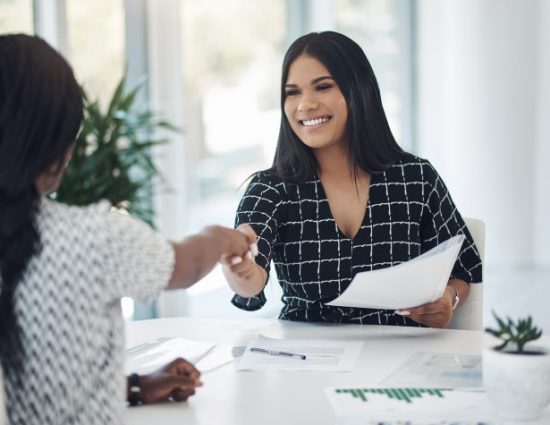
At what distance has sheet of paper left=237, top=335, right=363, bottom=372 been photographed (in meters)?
1.69

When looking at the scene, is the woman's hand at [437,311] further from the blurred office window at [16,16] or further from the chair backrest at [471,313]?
the blurred office window at [16,16]

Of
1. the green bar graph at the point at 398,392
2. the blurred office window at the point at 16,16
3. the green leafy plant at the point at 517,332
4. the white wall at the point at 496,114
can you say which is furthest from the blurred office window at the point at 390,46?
the green leafy plant at the point at 517,332

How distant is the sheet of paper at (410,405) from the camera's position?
1.39 meters

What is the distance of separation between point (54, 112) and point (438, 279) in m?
0.92

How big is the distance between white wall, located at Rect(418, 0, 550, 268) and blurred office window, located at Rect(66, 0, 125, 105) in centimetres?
312

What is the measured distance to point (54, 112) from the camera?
1163mm

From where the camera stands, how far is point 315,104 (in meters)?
2.22

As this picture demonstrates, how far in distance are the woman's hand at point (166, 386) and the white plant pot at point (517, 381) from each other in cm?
46

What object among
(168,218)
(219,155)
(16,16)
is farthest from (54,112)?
(219,155)

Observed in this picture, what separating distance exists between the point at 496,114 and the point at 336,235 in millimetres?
4795

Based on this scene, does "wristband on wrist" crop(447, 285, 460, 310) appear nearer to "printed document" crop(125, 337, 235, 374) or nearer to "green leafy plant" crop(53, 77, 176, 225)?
"printed document" crop(125, 337, 235, 374)

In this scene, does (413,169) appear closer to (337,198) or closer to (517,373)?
(337,198)

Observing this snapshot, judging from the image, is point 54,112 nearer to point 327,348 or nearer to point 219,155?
point 327,348

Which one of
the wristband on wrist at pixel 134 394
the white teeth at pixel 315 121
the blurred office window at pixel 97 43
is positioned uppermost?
the blurred office window at pixel 97 43
